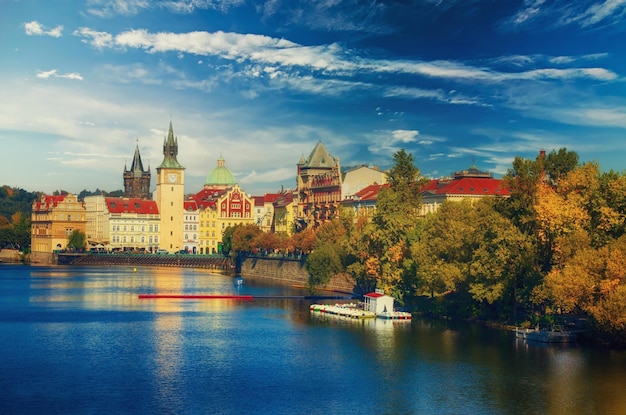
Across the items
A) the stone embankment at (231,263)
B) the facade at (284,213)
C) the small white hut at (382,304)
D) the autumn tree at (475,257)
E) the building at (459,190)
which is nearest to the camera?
the autumn tree at (475,257)

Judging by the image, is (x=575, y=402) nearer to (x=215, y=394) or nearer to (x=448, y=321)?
(x=215, y=394)

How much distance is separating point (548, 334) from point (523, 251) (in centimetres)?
779

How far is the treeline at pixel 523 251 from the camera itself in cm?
6056

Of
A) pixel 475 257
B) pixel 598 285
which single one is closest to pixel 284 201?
pixel 475 257

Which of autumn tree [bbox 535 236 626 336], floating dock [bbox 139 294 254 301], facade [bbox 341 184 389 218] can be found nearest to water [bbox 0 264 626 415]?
autumn tree [bbox 535 236 626 336]

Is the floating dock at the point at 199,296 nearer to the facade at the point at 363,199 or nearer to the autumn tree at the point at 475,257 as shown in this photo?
the autumn tree at the point at 475,257

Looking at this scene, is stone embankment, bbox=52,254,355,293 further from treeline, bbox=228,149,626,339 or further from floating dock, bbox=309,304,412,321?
treeline, bbox=228,149,626,339

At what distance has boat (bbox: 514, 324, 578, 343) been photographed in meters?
63.8

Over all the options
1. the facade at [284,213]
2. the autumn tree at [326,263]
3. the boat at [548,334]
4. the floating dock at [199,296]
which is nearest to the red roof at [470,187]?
the autumn tree at [326,263]

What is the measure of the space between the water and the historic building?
7158 centimetres

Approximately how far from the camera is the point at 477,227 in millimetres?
77625

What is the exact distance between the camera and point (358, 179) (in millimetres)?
155125

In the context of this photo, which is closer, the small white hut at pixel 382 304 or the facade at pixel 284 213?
the small white hut at pixel 382 304

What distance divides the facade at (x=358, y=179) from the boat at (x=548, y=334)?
86.5 m
